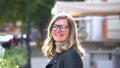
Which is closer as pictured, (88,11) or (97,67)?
(97,67)

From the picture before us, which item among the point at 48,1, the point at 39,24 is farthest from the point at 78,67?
the point at 39,24

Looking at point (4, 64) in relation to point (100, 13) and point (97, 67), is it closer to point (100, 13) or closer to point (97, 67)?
point (97, 67)

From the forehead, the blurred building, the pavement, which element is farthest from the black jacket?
the pavement

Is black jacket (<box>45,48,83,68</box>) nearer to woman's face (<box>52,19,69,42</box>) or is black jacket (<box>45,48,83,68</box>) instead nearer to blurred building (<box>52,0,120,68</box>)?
woman's face (<box>52,19,69,42</box>)

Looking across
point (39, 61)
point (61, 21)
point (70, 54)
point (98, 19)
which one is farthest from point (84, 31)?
point (70, 54)

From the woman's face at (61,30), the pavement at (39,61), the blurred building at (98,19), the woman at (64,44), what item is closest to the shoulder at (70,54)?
the woman at (64,44)

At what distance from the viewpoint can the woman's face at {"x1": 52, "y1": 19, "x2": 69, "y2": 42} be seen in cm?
425

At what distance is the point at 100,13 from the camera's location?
1806 centimetres

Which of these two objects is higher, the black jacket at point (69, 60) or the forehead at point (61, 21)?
the forehead at point (61, 21)

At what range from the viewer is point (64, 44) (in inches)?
167

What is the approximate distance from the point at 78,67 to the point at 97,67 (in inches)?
471

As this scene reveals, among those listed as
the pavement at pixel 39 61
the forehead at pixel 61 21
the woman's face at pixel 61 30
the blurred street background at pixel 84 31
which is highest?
the forehead at pixel 61 21

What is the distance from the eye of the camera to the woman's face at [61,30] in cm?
425

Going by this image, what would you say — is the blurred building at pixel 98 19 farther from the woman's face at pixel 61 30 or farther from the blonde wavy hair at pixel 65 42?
the woman's face at pixel 61 30
